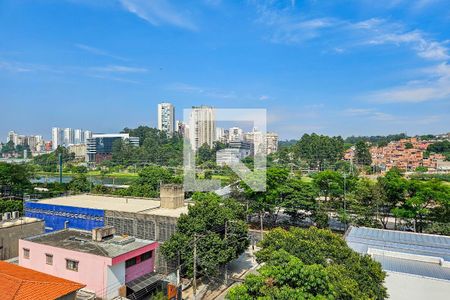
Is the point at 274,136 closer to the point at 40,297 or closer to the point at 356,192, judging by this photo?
the point at 356,192

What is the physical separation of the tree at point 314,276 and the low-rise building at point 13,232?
32.8ft

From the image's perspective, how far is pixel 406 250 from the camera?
10.0 metres

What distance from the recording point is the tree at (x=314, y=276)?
5.52 metres

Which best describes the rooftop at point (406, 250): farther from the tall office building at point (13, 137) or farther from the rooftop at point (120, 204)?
the tall office building at point (13, 137)

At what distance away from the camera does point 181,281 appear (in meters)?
10.7

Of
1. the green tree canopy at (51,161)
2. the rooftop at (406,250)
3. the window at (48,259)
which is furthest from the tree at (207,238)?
the green tree canopy at (51,161)

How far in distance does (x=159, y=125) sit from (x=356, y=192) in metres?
75.0

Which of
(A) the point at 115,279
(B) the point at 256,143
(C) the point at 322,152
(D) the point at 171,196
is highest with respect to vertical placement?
(B) the point at 256,143

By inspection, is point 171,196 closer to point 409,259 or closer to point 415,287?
point 409,259

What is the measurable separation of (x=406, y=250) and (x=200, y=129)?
3094 centimetres

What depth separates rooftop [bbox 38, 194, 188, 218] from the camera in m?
13.1

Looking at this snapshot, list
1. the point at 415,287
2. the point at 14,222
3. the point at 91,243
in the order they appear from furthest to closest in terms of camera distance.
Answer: the point at 14,222 < the point at 91,243 < the point at 415,287

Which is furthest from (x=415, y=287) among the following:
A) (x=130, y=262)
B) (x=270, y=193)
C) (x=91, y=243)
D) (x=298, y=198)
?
(x=270, y=193)

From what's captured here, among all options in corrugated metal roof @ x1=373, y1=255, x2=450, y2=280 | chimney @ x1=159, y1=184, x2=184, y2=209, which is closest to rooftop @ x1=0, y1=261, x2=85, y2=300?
chimney @ x1=159, y1=184, x2=184, y2=209
